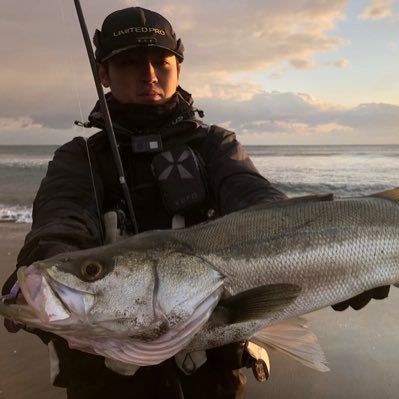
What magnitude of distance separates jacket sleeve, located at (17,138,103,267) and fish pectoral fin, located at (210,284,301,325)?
0.82m

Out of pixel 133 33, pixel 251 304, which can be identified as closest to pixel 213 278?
pixel 251 304

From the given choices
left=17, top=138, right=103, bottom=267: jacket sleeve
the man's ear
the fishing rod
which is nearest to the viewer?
left=17, top=138, right=103, bottom=267: jacket sleeve

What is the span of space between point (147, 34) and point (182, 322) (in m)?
2.10

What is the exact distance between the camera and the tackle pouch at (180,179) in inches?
124

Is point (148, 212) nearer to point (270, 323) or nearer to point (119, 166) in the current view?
point (119, 166)

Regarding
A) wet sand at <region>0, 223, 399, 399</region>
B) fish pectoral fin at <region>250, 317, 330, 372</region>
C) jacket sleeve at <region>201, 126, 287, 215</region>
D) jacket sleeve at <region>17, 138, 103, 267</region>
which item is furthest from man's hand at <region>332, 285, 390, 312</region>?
wet sand at <region>0, 223, 399, 399</region>

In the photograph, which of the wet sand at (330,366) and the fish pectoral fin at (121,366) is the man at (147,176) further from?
the wet sand at (330,366)

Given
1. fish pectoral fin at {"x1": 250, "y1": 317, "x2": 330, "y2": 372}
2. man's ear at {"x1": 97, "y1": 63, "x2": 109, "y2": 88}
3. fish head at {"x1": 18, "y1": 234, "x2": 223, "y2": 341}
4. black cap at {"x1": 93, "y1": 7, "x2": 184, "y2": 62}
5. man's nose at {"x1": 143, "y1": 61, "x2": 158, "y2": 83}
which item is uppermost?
black cap at {"x1": 93, "y1": 7, "x2": 184, "y2": 62}

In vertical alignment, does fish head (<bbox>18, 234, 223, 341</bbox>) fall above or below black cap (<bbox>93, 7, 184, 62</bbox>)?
below

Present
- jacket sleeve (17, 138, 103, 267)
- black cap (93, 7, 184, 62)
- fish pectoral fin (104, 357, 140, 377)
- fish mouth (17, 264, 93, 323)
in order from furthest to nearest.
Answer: black cap (93, 7, 184, 62) → jacket sleeve (17, 138, 103, 267) → fish pectoral fin (104, 357, 140, 377) → fish mouth (17, 264, 93, 323)

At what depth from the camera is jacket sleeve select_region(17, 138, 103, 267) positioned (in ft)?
7.97

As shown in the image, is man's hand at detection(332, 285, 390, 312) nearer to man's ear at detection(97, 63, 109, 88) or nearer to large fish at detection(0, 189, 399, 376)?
large fish at detection(0, 189, 399, 376)

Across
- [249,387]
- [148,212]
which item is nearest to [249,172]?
[148,212]

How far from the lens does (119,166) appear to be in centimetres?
309
